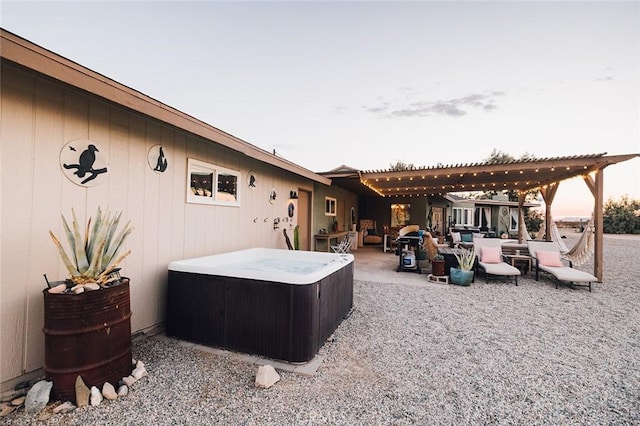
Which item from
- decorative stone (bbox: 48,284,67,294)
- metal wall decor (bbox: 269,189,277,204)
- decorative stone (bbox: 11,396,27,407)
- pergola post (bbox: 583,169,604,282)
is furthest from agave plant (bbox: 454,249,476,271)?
decorative stone (bbox: 11,396,27,407)

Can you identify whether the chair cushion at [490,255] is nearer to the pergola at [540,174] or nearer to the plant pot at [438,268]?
the plant pot at [438,268]

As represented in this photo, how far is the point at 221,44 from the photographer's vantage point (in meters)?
5.87

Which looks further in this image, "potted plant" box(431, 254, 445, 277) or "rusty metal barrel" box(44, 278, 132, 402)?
"potted plant" box(431, 254, 445, 277)

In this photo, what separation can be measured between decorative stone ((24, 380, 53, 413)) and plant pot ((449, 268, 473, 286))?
19.7 feet

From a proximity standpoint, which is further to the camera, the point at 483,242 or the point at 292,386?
the point at 483,242

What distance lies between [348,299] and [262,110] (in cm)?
646

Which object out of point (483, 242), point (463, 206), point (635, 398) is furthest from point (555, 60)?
point (463, 206)

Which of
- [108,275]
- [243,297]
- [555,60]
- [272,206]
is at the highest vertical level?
[555,60]

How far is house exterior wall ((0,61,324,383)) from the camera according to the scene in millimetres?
1978

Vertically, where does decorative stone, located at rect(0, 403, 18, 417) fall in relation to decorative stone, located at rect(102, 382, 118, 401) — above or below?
below

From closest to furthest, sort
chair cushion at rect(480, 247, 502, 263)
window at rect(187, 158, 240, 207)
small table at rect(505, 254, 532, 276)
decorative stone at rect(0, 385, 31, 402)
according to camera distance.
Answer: decorative stone at rect(0, 385, 31, 402)
window at rect(187, 158, 240, 207)
chair cushion at rect(480, 247, 502, 263)
small table at rect(505, 254, 532, 276)

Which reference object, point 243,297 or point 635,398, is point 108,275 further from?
point 635,398

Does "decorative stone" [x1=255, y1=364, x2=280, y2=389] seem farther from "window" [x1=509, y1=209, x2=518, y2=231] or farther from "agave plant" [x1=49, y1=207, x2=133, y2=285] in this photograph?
"window" [x1=509, y1=209, x2=518, y2=231]

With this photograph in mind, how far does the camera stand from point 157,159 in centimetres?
314
